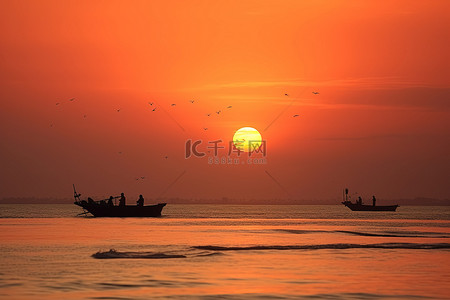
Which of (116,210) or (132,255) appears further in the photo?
(116,210)

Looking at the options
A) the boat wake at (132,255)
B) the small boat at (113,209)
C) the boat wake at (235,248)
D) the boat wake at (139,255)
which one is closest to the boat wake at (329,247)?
the boat wake at (235,248)

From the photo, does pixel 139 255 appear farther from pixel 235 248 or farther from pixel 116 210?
pixel 116 210

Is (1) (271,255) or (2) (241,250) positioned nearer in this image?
(1) (271,255)

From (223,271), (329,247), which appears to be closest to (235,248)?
(329,247)

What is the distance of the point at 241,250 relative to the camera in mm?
46844

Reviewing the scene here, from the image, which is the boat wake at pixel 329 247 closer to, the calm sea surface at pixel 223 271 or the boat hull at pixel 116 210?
the calm sea surface at pixel 223 271

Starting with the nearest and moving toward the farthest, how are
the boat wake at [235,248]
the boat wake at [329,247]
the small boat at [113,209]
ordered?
the boat wake at [235,248], the boat wake at [329,247], the small boat at [113,209]

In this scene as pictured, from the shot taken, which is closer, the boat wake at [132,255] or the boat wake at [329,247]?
the boat wake at [132,255]

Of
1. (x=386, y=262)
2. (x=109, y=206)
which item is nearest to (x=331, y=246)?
(x=386, y=262)

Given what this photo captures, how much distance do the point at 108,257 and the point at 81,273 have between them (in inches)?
296

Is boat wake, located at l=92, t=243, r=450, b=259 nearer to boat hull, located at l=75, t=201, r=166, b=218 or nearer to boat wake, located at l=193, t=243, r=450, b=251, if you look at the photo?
boat wake, located at l=193, t=243, r=450, b=251

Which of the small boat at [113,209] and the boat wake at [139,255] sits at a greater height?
the small boat at [113,209]

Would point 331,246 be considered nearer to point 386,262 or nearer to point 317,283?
point 386,262

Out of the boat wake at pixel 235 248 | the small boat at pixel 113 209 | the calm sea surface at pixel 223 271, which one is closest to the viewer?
the calm sea surface at pixel 223 271
